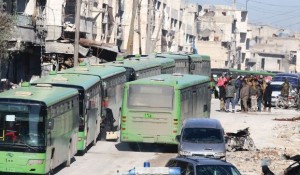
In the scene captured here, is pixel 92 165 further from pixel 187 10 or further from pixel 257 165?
pixel 187 10

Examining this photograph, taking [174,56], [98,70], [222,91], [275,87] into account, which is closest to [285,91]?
[275,87]

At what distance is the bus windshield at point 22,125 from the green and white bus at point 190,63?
29159mm

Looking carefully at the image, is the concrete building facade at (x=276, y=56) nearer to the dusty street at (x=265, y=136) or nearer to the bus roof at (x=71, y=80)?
the dusty street at (x=265, y=136)

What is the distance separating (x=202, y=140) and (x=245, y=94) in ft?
73.8

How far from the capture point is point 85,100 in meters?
33.7

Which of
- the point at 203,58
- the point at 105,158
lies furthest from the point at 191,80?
the point at 203,58

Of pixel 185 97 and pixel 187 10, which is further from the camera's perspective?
pixel 187 10

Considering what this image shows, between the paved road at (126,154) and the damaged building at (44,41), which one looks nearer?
the paved road at (126,154)

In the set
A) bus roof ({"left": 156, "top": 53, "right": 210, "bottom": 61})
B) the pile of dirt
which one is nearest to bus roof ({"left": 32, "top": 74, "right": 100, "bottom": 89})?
the pile of dirt

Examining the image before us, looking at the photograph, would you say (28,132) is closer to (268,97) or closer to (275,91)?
(268,97)

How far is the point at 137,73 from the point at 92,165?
13.5m

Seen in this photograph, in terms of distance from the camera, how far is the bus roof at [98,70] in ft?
125

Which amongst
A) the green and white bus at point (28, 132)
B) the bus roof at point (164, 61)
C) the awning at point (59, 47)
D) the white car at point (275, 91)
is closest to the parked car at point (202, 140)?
the green and white bus at point (28, 132)

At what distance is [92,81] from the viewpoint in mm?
35812
